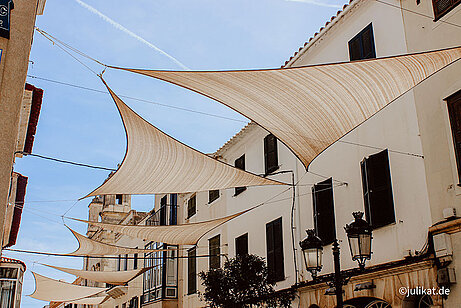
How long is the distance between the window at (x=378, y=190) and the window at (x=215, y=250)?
8200mm

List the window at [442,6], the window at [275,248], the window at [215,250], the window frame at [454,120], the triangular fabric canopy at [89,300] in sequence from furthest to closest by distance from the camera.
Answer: the triangular fabric canopy at [89,300] < the window at [215,250] < the window at [275,248] < the window at [442,6] < the window frame at [454,120]

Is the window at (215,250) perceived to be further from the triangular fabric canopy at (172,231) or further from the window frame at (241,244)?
the triangular fabric canopy at (172,231)

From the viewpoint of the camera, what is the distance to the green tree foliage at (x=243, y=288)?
12273mm

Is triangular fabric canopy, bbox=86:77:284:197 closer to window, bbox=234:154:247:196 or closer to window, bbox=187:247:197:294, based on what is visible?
window, bbox=234:154:247:196

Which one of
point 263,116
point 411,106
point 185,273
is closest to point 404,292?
point 411,106

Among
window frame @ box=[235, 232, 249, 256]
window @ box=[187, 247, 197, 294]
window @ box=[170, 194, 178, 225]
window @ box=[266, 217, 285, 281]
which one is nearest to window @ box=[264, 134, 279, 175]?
window @ box=[266, 217, 285, 281]

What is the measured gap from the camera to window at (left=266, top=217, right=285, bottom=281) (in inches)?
563

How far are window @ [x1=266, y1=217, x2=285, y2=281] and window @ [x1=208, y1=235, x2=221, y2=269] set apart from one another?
11.2ft

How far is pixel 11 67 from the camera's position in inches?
288

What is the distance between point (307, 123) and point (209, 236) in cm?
1228

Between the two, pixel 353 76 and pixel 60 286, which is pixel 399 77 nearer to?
pixel 353 76

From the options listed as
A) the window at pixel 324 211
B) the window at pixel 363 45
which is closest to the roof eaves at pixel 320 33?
the window at pixel 363 45

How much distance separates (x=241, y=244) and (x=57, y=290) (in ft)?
24.1

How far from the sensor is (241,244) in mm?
16859
